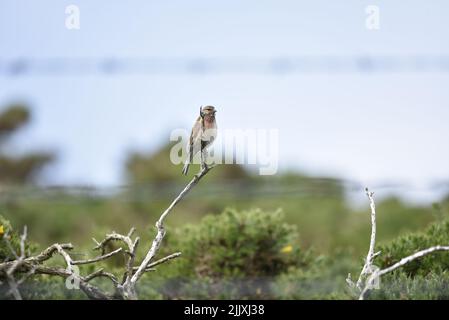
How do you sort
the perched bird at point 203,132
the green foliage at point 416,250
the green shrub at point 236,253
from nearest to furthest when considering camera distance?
1. the perched bird at point 203,132
2. the green foliage at point 416,250
3. the green shrub at point 236,253

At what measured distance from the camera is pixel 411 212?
685 inches

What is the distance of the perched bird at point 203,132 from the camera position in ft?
17.6

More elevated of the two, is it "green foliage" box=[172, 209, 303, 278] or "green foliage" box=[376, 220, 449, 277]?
"green foliage" box=[376, 220, 449, 277]

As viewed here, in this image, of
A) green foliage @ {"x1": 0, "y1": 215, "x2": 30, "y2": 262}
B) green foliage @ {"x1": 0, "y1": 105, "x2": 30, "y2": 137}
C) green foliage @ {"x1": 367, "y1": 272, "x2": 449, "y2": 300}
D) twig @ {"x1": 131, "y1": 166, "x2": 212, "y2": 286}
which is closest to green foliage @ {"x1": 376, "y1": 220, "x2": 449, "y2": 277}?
green foliage @ {"x1": 367, "y1": 272, "x2": 449, "y2": 300}

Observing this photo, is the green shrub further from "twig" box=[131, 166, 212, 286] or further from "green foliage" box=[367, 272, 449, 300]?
"twig" box=[131, 166, 212, 286]

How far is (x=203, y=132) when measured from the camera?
545 cm

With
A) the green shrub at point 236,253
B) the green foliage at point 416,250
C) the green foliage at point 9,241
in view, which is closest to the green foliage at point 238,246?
the green shrub at point 236,253

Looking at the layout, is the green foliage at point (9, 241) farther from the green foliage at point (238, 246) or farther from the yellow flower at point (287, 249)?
the yellow flower at point (287, 249)

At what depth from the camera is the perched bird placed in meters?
5.35

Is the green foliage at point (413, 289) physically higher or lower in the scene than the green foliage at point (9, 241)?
lower

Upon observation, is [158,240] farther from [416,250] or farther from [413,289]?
[416,250]

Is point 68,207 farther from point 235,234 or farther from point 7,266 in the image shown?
point 7,266

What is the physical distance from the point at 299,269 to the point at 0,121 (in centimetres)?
1467

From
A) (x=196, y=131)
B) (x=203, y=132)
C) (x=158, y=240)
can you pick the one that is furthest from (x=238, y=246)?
(x=158, y=240)
